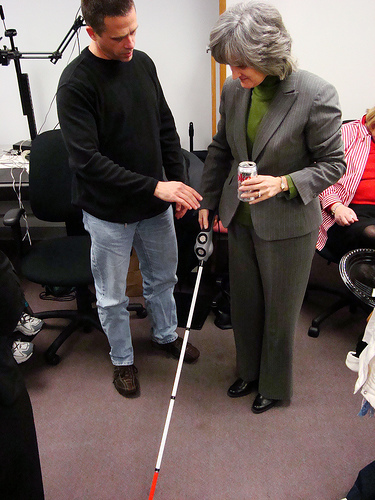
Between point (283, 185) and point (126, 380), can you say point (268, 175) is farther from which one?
point (126, 380)

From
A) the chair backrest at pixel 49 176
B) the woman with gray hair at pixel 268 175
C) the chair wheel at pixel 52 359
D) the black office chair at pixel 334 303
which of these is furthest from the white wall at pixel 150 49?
the chair wheel at pixel 52 359

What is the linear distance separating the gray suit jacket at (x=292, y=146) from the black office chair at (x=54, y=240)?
34.2 inches

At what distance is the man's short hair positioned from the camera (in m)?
1.31

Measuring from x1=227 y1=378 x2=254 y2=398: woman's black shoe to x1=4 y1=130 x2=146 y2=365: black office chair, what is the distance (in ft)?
2.54

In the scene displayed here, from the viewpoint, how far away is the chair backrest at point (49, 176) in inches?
83.3

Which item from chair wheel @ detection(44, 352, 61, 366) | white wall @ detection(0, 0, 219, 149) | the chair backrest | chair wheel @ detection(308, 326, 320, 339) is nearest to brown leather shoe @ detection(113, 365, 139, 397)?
chair wheel @ detection(44, 352, 61, 366)

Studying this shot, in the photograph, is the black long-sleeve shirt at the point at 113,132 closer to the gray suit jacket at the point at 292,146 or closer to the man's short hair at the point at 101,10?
the man's short hair at the point at 101,10

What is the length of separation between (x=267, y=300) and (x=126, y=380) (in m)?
0.77

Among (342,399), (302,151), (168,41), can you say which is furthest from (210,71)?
(342,399)

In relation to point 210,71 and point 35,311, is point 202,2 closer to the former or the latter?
point 210,71

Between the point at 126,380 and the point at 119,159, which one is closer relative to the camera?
the point at 119,159

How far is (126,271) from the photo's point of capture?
1811mm

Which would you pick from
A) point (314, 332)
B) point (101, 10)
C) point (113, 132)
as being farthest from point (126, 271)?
point (314, 332)

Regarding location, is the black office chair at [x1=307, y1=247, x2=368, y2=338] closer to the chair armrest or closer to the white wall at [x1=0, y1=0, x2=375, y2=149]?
the white wall at [x1=0, y1=0, x2=375, y2=149]
